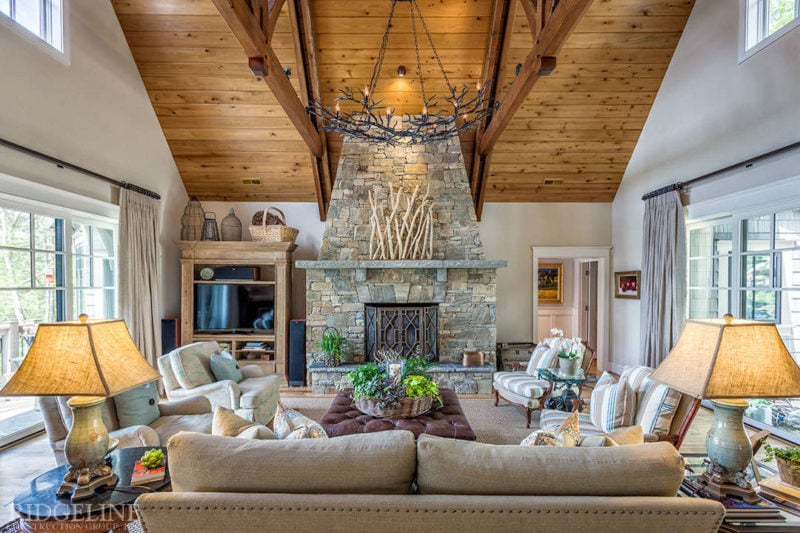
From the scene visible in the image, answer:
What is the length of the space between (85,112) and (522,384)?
5.00m

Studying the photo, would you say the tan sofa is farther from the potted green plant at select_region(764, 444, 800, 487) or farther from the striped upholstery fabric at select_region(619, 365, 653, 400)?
the striped upholstery fabric at select_region(619, 365, 653, 400)

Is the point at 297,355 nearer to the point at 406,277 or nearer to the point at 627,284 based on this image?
the point at 406,277

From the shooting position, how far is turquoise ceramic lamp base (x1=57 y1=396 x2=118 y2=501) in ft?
5.23

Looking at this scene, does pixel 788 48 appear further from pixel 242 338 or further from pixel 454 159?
pixel 242 338

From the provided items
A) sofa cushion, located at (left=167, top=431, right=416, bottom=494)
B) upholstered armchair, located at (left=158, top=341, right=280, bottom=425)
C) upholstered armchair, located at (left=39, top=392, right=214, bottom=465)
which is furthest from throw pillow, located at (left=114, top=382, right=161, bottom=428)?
sofa cushion, located at (left=167, top=431, right=416, bottom=494)

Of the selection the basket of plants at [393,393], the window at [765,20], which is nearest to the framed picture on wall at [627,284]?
the window at [765,20]

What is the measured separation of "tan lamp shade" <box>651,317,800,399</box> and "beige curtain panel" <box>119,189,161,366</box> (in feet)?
16.4

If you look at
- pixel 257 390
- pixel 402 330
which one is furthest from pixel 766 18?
pixel 257 390

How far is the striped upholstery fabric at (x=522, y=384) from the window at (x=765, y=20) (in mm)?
3638

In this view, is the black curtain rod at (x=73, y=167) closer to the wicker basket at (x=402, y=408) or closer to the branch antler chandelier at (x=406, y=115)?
the branch antler chandelier at (x=406, y=115)

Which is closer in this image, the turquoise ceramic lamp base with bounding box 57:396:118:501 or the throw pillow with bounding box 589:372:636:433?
the turquoise ceramic lamp base with bounding box 57:396:118:501

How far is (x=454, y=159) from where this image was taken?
5.77 metres

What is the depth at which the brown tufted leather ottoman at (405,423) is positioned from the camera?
2.79 m

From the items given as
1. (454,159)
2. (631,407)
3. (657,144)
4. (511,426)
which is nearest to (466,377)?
(511,426)
